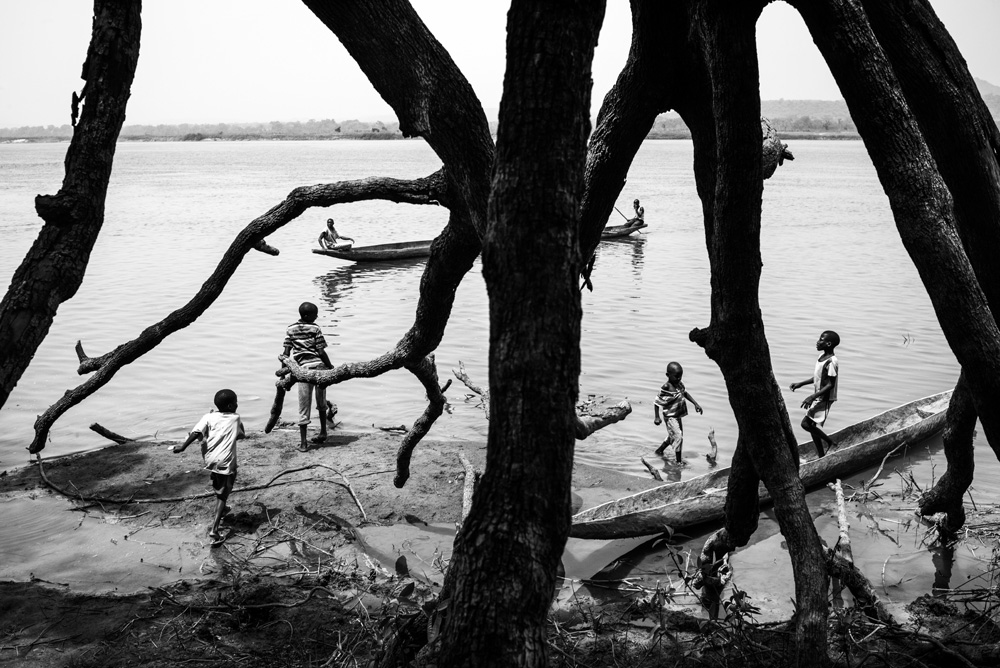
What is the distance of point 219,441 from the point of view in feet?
21.1

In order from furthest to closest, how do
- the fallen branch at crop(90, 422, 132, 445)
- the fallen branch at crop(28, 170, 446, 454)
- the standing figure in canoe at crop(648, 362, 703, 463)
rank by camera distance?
the standing figure in canoe at crop(648, 362, 703, 463) → the fallen branch at crop(90, 422, 132, 445) → the fallen branch at crop(28, 170, 446, 454)

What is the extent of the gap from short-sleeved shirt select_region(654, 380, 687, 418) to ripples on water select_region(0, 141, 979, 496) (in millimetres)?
619

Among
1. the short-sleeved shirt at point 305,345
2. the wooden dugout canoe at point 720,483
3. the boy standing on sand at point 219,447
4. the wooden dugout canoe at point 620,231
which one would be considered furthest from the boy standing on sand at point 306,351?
the wooden dugout canoe at point 620,231

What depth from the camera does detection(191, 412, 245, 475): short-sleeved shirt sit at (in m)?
6.38

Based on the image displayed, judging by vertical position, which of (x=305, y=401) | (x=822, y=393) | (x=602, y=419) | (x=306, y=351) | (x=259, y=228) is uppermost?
(x=259, y=228)

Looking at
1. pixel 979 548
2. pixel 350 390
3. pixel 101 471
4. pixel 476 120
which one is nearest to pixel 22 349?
pixel 476 120

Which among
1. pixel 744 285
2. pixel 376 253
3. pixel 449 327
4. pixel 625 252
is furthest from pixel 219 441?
pixel 625 252

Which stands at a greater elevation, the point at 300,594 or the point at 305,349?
the point at 305,349

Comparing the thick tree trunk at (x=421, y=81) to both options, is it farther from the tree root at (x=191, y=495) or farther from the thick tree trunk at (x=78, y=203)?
the tree root at (x=191, y=495)

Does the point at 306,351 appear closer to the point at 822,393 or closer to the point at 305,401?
the point at 305,401

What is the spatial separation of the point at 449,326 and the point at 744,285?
11572 millimetres

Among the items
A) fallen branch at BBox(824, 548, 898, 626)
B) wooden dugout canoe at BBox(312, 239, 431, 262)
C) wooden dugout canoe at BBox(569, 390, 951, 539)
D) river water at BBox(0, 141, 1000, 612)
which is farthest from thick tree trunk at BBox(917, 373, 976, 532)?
wooden dugout canoe at BBox(312, 239, 431, 262)

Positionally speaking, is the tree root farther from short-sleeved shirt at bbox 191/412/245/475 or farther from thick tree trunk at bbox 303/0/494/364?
thick tree trunk at bbox 303/0/494/364

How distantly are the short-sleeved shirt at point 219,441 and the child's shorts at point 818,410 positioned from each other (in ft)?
17.1
